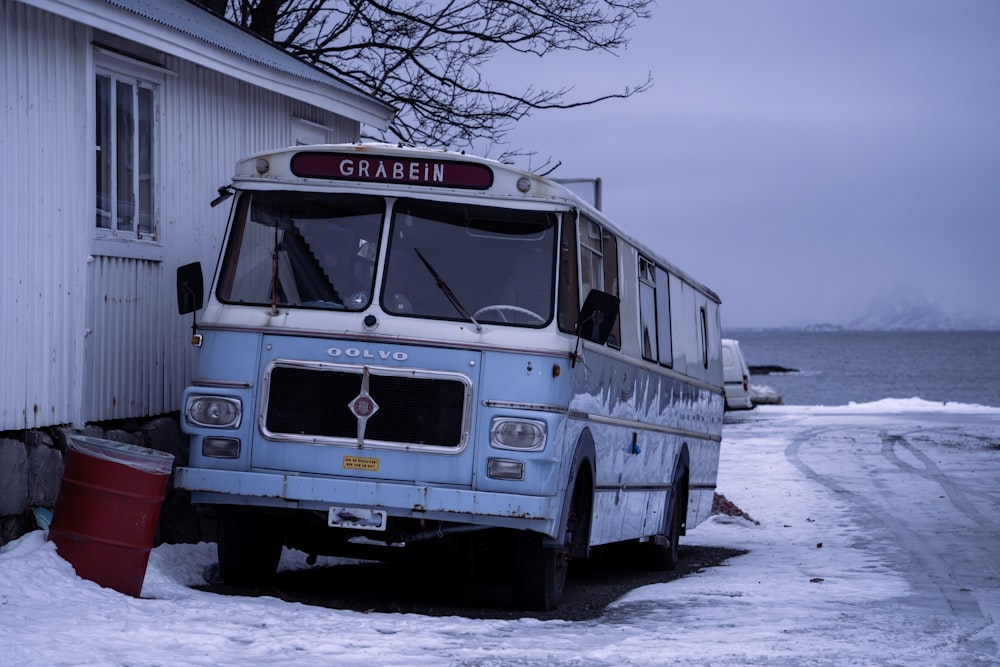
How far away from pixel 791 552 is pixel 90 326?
299 inches

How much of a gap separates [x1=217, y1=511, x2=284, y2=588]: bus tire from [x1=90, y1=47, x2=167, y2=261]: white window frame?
2.29 m

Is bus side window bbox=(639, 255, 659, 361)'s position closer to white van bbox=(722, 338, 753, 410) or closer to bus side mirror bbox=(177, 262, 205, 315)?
bus side mirror bbox=(177, 262, 205, 315)

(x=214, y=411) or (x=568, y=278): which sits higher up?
(x=568, y=278)

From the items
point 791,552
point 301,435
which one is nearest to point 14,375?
point 301,435

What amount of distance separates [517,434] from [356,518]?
1.13 m

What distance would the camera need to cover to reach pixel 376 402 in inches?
391

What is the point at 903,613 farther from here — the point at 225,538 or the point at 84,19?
the point at 84,19

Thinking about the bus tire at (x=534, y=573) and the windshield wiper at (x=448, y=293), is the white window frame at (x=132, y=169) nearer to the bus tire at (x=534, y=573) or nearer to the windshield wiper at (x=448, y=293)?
the windshield wiper at (x=448, y=293)

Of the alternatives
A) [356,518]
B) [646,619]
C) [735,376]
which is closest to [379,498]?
[356,518]

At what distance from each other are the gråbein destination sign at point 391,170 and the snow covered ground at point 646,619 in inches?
112

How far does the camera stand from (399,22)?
22750 millimetres

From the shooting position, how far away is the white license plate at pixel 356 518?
386 inches

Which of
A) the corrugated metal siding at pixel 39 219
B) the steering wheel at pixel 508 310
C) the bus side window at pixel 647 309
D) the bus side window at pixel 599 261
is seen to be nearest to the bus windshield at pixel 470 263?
the steering wheel at pixel 508 310

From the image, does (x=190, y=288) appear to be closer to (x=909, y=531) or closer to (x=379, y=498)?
(x=379, y=498)
